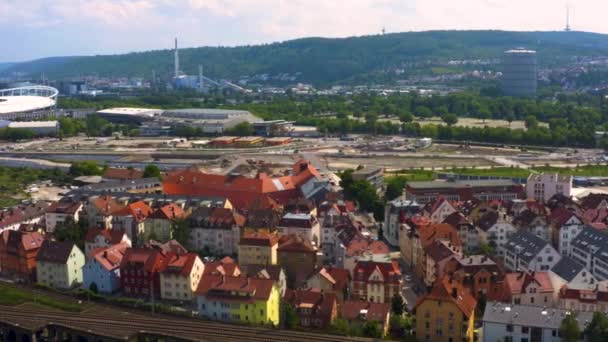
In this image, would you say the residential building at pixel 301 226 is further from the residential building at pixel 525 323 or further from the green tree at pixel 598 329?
the green tree at pixel 598 329

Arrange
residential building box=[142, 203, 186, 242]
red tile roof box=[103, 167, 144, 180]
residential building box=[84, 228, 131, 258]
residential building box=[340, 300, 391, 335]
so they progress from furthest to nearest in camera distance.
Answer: red tile roof box=[103, 167, 144, 180]
residential building box=[142, 203, 186, 242]
residential building box=[84, 228, 131, 258]
residential building box=[340, 300, 391, 335]

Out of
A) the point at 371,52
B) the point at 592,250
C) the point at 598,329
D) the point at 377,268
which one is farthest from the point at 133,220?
the point at 371,52

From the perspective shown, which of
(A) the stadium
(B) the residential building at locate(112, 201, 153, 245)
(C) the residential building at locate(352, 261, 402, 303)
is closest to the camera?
(C) the residential building at locate(352, 261, 402, 303)

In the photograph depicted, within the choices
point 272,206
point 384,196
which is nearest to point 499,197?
point 384,196

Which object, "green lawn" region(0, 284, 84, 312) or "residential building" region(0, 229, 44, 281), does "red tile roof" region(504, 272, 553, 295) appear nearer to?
"green lawn" region(0, 284, 84, 312)

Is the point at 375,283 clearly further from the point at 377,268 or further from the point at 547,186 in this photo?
the point at 547,186

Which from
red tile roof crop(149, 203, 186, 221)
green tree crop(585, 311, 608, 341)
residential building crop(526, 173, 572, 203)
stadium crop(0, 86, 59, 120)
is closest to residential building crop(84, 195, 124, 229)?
red tile roof crop(149, 203, 186, 221)
